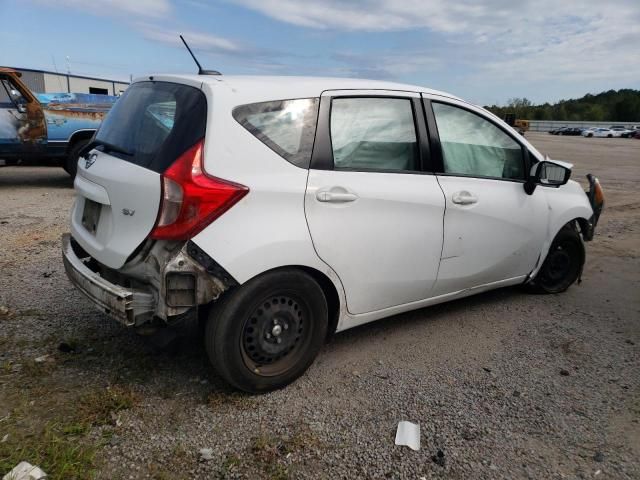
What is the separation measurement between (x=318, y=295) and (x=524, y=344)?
68.8 inches

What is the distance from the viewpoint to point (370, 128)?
3289 mm

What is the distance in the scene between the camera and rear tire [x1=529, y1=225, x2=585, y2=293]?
4699 mm

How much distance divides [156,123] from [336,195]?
1091 mm

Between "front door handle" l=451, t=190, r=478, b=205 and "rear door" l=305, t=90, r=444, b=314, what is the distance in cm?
15

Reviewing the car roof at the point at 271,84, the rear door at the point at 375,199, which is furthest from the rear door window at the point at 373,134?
the car roof at the point at 271,84

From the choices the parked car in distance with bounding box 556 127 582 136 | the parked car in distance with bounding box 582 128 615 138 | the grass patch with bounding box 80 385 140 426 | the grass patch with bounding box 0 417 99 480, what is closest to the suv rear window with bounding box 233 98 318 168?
the grass patch with bounding box 80 385 140 426

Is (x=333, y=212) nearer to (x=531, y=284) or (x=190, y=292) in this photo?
(x=190, y=292)

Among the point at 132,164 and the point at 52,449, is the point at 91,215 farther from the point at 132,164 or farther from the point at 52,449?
the point at 52,449

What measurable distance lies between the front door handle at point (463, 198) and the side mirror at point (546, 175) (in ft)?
2.30

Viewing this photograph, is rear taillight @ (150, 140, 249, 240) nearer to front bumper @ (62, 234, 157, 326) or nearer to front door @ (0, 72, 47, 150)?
front bumper @ (62, 234, 157, 326)

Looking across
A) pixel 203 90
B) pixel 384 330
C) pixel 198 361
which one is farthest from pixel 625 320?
pixel 203 90

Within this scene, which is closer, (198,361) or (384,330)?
(198,361)

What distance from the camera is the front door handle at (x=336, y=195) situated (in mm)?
2939

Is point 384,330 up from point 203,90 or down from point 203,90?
down
